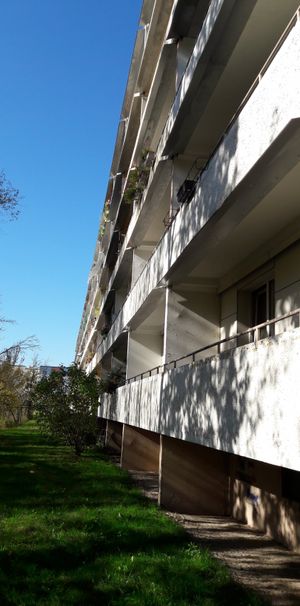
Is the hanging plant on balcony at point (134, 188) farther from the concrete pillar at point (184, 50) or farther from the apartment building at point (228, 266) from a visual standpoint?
the concrete pillar at point (184, 50)

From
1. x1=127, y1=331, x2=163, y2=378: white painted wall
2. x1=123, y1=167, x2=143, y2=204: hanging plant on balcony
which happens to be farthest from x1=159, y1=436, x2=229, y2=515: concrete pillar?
x1=123, y1=167, x2=143, y2=204: hanging plant on balcony

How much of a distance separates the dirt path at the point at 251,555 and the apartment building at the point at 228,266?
0.30 m

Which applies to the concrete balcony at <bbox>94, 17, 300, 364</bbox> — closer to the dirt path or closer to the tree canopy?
the dirt path

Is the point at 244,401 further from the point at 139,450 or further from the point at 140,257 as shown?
the point at 140,257

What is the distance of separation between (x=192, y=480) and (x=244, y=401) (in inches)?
208

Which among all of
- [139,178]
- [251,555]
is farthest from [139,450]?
[251,555]

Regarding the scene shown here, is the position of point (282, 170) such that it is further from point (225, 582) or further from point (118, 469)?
point (118, 469)

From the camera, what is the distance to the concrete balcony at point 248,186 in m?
5.46

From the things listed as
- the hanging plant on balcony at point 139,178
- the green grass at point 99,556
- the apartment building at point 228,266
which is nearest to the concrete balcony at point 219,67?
the apartment building at point 228,266

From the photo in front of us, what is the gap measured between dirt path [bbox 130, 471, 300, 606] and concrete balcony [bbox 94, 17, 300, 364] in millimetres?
4663

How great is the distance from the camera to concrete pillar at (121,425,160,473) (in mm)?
17719

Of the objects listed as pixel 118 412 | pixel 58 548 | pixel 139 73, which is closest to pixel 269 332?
pixel 58 548

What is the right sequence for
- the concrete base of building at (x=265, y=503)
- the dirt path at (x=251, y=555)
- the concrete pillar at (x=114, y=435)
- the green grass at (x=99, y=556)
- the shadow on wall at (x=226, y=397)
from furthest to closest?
the concrete pillar at (x=114, y=435), the concrete base of building at (x=265, y=503), the dirt path at (x=251, y=555), the green grass at (x=99, y=556), the shadow on wall at (x=226, y=397)

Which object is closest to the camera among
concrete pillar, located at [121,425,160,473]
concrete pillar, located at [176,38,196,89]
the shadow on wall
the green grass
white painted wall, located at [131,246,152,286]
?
the shadow on wall
